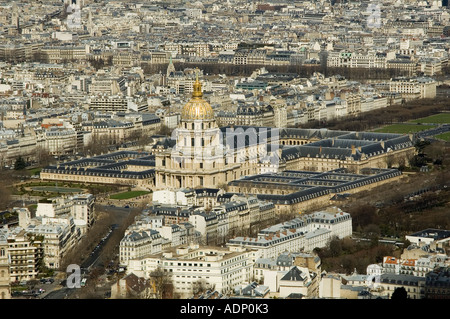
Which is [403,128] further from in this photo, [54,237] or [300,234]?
[54,237]

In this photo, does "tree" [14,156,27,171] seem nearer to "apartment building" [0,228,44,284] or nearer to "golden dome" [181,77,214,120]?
"golden dome" [181,77,214,120]

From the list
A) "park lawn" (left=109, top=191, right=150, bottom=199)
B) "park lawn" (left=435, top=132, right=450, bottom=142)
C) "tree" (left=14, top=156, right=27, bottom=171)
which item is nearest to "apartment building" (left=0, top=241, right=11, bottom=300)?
"park lawn" (left=109, top=191, right=150, bottom=199)

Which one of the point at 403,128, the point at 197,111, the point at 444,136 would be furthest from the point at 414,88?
the point at 197,111

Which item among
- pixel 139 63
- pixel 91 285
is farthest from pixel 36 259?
pixel 139 63

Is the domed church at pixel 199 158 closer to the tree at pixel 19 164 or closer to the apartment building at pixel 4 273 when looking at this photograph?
the tree at pixel 19 164

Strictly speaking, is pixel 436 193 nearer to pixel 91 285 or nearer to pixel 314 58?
pixel 91 285

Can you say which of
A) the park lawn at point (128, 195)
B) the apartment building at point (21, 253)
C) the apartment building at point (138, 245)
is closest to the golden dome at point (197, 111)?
the park lawn at point (128, 195)

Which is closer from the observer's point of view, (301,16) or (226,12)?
(301,16)
